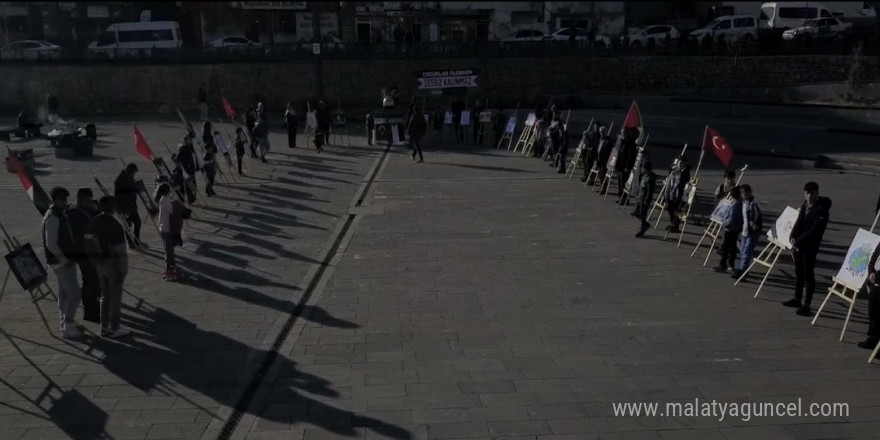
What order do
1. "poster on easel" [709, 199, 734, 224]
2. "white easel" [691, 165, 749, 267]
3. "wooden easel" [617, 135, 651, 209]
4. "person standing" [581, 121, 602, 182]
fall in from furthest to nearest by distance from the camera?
"person standing" [581, 121, 602, 182] → "wooden easel" [617, 135, 651, 209] → "white easel" [691, 165, 749, 267] → "poster on easel" [709, 199, 734, 224]

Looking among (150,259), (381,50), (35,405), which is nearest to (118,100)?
(381,50)

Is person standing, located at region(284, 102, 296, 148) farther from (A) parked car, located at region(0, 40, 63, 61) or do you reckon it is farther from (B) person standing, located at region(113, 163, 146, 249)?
(A) parked car, located at region(0, 40, 63, 61)

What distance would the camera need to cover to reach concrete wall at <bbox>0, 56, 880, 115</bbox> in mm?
35469

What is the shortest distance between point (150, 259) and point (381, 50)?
89.8 feet

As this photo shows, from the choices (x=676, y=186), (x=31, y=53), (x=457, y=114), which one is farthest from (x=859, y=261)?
(x=31, y=53)

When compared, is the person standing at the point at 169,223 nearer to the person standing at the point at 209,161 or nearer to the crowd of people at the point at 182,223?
the crowd of people at the point at 182,223

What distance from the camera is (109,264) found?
8.34 meters

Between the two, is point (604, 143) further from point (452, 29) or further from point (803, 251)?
point (452, 29)

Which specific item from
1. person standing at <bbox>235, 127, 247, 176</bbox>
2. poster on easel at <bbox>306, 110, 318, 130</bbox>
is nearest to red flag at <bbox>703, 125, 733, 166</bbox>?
person standing at <bbox>235, 127, 247, 176</bbox>

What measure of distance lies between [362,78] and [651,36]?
16726mm

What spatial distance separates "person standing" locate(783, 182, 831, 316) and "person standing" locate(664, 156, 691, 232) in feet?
12.4

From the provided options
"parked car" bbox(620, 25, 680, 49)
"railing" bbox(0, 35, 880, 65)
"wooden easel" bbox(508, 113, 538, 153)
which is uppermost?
"parked car" bbox(620, 25, 680, 49)

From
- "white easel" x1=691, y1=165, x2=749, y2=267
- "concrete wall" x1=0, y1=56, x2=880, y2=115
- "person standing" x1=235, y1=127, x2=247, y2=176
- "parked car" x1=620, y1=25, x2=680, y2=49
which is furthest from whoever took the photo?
"parked car" x1=620, y1=25, x2=680, y2=49

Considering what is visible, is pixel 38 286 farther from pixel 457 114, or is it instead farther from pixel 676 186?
pixel 457 114
